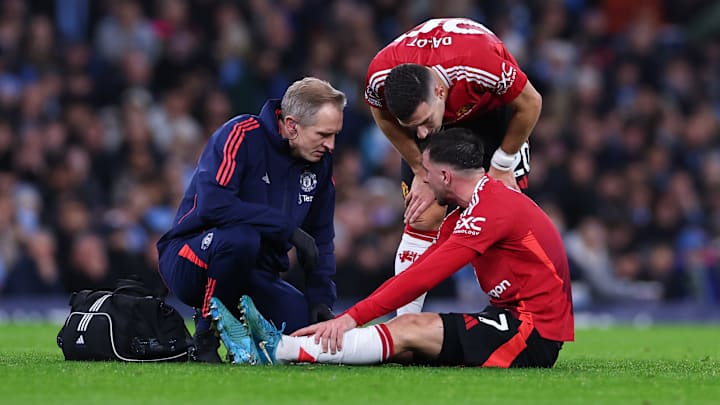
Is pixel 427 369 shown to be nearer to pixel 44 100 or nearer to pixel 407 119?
pixel 407 119

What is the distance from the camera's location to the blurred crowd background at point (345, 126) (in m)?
13.6

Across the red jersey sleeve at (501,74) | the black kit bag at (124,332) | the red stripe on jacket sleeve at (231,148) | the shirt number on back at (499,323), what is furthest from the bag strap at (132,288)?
the red jersey sleeve at (501,74)

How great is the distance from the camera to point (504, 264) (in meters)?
6.62

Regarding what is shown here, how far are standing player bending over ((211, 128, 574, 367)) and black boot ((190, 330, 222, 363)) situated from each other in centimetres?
29

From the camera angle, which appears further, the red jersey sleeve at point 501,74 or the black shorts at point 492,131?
the black shorts at point 492,131

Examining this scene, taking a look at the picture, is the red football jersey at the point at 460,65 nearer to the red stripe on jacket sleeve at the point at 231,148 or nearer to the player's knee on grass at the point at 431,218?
the player's knee on grass at the point at 431,218

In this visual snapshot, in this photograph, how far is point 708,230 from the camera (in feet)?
52.5

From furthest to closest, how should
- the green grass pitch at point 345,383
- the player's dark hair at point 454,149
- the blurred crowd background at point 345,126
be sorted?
the blurred crowd background at point 345,126 → the player's dark hair at point 454,149 → the green grass pitch at point 345,383

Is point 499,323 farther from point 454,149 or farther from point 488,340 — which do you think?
point 454,149

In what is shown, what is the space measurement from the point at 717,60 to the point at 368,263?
276 inches

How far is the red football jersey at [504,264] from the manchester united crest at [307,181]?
0.89m

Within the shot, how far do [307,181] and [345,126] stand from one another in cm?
833

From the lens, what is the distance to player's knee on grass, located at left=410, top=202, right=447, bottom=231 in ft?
25.0

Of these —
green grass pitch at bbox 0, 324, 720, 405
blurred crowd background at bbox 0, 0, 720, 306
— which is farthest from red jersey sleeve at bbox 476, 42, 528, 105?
blurred crowd background at bbox 0, 0, 720, 306
